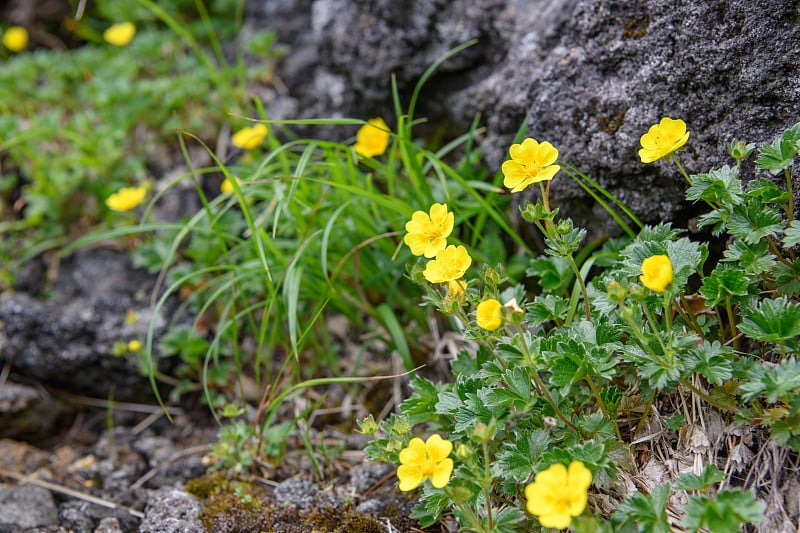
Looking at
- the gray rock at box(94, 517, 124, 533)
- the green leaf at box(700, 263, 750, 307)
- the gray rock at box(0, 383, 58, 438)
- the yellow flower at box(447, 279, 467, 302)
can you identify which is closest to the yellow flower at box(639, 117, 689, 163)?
the green leaf at box(700, 263, 750, 307)

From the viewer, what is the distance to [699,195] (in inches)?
69.8

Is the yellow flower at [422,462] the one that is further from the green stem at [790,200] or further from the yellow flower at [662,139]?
the green stem at [790,200]

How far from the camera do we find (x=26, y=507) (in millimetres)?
2293

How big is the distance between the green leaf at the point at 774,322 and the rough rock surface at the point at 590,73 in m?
0.49

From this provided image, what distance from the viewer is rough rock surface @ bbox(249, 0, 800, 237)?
6.38 feet

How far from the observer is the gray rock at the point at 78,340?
2914 millimetres

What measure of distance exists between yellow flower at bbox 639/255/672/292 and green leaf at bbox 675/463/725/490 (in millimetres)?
416

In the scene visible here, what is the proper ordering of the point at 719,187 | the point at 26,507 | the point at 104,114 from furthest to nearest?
the point at 104,114 < the point at 26,507 < the point at 719,187

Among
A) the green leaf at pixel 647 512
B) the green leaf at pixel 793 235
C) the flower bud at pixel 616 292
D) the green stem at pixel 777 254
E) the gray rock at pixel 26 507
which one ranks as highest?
the green leaf at pixel 793 235

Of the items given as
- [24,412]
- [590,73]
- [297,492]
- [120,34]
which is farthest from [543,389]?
[120,34]

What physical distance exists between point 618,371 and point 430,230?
2.08 ft

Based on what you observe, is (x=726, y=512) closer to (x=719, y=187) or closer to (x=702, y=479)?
(x=702, y=479)

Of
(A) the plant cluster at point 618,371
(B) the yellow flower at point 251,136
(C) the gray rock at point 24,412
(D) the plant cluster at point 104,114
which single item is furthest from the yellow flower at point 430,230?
(C) the gray rock at point 24,412

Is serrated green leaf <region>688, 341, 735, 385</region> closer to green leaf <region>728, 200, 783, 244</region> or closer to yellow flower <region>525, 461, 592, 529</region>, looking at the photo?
green leaf <region>728, 200, 783, 244</region>
